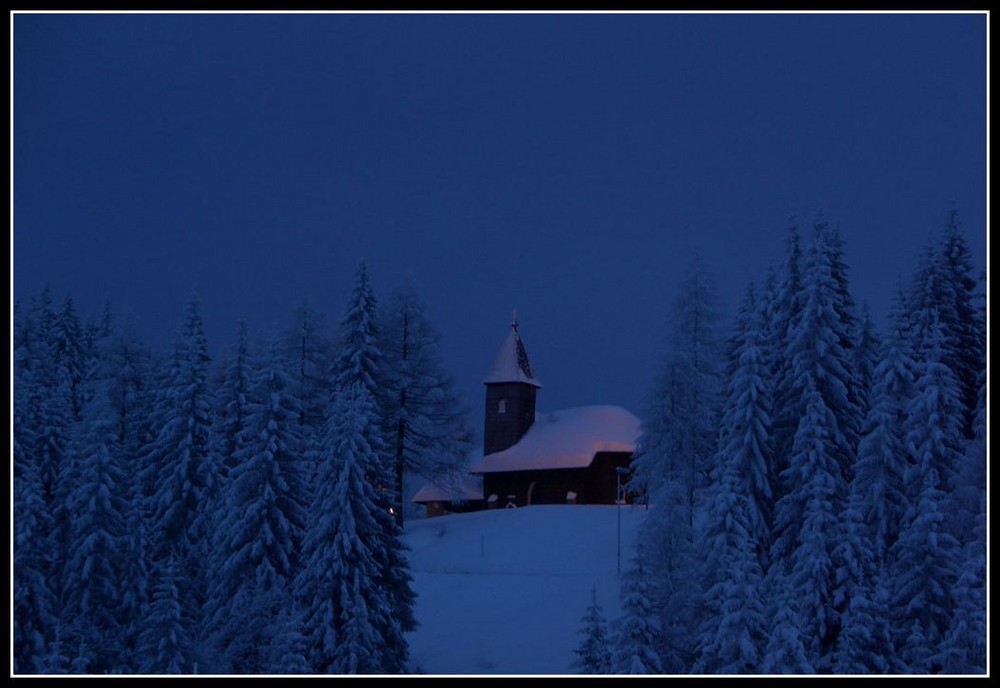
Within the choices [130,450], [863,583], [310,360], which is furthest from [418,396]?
[863,583]

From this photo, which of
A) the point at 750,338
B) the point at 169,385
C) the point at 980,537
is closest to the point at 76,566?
the point at 169,385

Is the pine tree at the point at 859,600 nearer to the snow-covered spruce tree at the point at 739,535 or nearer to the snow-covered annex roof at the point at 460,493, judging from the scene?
the snow-covered spruce tree at the point at 739,535

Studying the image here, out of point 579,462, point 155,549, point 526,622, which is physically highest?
point 579,462

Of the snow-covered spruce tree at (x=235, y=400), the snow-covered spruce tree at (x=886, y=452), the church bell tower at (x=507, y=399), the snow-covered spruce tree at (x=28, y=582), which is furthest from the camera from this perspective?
the church bell tower at (x=507, y=399)

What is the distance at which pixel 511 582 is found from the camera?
4053 centimetres

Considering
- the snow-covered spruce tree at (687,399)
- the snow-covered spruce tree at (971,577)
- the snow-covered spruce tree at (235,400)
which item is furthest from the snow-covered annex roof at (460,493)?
the snow-covered spruce tree at (971,577)

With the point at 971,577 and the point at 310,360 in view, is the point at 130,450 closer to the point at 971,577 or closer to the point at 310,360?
the point at 310,360

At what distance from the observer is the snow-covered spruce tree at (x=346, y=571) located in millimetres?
28672

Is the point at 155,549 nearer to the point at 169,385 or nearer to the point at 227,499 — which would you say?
the point at 227,499

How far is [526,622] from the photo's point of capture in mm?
36469

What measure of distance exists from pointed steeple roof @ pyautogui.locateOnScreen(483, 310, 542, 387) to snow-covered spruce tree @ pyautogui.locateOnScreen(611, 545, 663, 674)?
35639 millimetres

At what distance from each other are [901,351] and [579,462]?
2764 cm

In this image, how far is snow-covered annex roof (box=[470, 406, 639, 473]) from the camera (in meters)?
56.6

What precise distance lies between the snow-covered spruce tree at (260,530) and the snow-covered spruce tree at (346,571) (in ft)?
4.89
